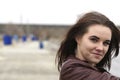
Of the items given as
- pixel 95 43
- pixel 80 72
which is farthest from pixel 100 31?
pixel 80 72

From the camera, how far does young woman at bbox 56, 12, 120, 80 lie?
2.31 metres

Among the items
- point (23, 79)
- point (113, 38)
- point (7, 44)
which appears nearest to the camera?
point (113, 38)

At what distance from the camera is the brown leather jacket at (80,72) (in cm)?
228

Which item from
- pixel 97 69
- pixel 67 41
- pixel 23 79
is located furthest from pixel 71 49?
pixel 23 79

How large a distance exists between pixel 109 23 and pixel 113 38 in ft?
0.43

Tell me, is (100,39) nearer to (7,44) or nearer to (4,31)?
(7,44)

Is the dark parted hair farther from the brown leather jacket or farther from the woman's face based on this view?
the brown leather jacket

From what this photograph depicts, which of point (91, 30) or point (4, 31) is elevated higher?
point (91, 30)

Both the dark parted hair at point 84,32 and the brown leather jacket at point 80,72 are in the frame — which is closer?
the brown leather jacket at point 80,72

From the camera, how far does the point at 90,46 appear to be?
7.64 ft

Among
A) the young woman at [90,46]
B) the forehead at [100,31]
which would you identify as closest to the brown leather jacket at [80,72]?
the young woman at [90,46]

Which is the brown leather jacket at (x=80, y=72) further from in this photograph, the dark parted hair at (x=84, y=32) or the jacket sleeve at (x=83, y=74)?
the dark parted hair at (x=84, y=32)

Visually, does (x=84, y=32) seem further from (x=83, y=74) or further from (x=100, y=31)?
(x=83, y=74)

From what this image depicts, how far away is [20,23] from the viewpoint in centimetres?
11962
